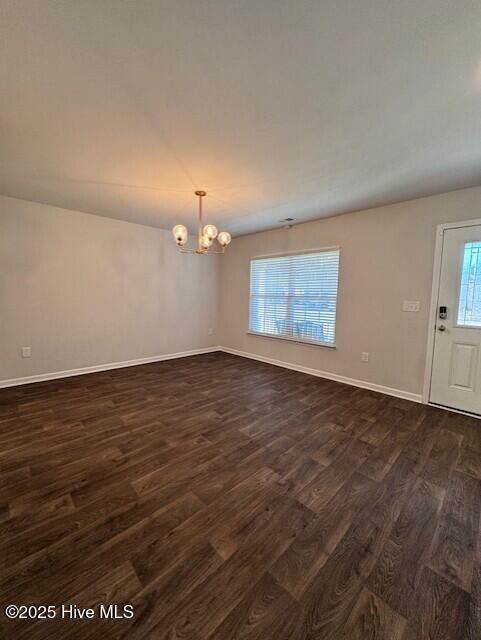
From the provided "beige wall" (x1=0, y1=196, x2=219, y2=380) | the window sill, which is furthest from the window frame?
A: "beige wall" (x1=0, y1=196, x2=219, y2=380)

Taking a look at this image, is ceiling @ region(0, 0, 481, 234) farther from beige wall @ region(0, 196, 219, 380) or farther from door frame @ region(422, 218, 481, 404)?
beige wall @ region(0, 196, 219, 380)

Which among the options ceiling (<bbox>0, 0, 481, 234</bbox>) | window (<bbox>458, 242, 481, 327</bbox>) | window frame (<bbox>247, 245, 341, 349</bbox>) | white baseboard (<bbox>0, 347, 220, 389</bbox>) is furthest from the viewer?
window frame (<bbox>247, 245, 341, 349</bbox>)

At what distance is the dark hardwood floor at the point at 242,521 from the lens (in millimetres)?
1014

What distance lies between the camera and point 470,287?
2742 millimetres

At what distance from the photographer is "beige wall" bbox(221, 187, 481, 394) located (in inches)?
119

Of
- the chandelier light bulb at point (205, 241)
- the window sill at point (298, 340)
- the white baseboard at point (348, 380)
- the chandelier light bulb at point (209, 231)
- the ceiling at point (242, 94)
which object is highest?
the ceiling at point (242, 94)

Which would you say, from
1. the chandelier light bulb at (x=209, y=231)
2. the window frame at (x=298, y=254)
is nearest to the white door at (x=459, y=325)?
the window frame at (x=298, y=254)

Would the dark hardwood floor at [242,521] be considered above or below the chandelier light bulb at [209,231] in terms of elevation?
below

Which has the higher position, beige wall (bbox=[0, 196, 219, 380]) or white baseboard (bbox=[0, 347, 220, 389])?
beige wall (bbox=[0, 196, 219, 380])

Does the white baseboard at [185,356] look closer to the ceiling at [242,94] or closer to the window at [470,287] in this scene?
the window at [470,287]

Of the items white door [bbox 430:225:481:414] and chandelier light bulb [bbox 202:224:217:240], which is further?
chandelier light bulb [bbox 202:224:217:240]

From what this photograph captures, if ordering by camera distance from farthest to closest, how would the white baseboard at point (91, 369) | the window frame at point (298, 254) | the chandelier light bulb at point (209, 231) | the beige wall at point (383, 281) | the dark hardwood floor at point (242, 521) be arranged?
the window frame at point (298, 254), the white baseboard at point (91, 369), the beige wall at point (383, 281), the chandelier light bulb at point (209, 231), the dark hardwood floor at point (242, 521)

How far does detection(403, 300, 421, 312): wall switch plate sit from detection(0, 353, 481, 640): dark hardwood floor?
1238 millimetres

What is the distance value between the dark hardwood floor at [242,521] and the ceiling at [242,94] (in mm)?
2510
